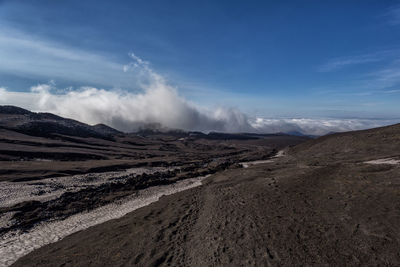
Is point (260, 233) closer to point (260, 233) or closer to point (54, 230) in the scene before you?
point (260, 233)

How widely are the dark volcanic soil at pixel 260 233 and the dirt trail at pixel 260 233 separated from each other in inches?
1.7

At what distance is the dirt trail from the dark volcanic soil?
1.7 inches

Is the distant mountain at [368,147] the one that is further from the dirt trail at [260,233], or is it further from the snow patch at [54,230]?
the snow patch at [54,230]

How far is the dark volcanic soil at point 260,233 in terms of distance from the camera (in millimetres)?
10164

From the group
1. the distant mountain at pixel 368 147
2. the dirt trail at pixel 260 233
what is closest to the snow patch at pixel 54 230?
the dirt trail at pixel 260 233

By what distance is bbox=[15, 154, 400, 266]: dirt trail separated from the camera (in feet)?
33.4

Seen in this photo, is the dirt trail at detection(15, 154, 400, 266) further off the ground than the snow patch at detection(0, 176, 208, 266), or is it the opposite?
the dirt trail at detection(15, 154, 400, 266)

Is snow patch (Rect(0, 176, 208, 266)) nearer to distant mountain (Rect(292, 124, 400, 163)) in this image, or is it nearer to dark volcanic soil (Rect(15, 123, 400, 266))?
dark volcanic soil (Rect(15, 123, 400, 266))

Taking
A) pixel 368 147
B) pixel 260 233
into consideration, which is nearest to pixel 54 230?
pixel 260 233

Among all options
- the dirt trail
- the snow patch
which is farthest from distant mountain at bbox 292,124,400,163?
the snow patch

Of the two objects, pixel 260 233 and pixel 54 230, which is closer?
pixel 260 233

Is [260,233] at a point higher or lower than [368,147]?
lower

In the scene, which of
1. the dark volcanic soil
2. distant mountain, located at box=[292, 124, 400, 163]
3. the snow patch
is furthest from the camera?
distant mountain, located at box=[292, 124, 400, 163]

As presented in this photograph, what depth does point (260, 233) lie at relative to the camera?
1256 cm
